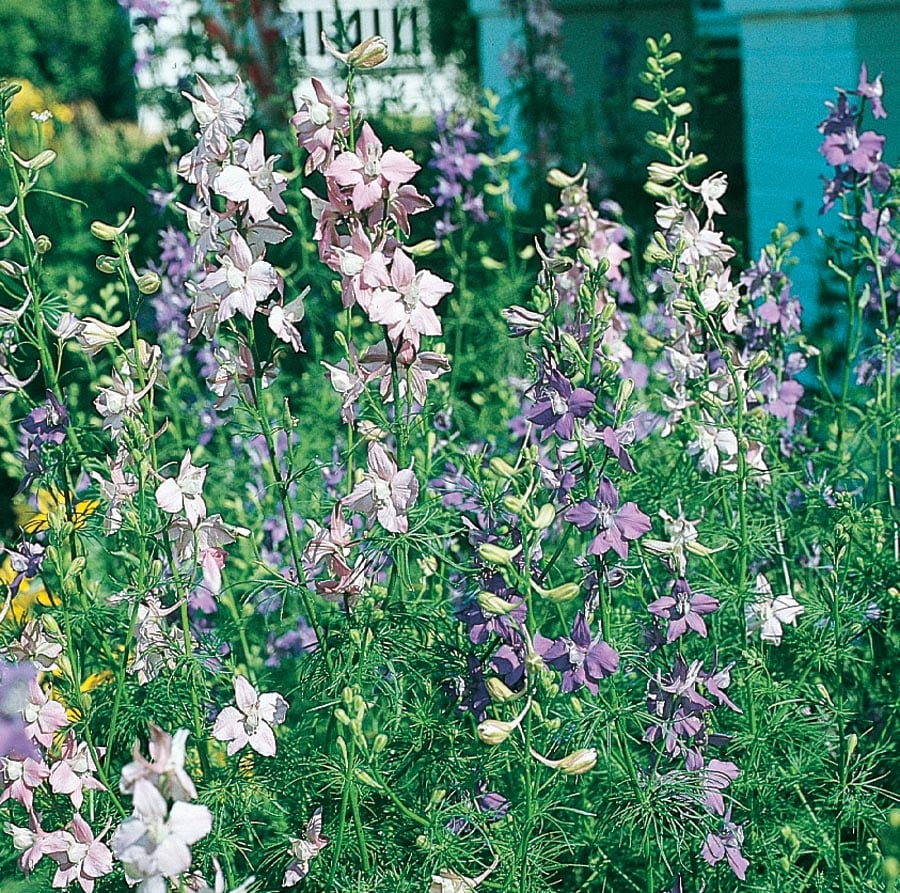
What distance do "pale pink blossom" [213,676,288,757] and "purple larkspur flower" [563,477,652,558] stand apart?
49 centimetres

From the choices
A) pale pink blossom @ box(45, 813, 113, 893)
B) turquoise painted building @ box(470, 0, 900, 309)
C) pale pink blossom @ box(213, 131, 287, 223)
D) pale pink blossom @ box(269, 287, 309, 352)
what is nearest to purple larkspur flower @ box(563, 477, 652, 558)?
pale pink blossom @ box(269, 287, 309, 352)

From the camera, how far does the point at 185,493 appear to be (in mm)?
1852

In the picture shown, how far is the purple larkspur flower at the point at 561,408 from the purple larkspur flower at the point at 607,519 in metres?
0.09

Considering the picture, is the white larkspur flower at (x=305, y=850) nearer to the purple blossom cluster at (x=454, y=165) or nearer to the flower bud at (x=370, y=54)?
the flower bud at (x=370, y=54)

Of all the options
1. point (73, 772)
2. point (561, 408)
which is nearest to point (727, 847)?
point (561, 408)

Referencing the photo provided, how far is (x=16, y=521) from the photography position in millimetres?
4230

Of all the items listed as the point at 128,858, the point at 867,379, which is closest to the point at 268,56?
the point at 867,379

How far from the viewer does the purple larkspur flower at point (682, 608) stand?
6.08ft

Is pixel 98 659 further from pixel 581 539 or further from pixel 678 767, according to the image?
pixel 678 767

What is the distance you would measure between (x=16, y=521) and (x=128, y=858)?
10.4 ft

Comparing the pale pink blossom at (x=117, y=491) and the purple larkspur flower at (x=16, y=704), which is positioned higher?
the pale pink blossom at (x=117, y=491)

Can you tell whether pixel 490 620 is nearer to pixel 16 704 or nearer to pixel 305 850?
pixel 305 850

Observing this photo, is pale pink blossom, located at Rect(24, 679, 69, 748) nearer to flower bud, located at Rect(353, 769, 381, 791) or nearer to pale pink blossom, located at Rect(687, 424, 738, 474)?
flower bud, located at Rect(353, 769, 381, 791)

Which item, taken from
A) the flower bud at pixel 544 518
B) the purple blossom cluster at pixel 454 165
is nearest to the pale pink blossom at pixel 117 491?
the flower bud at pixel 544 518
